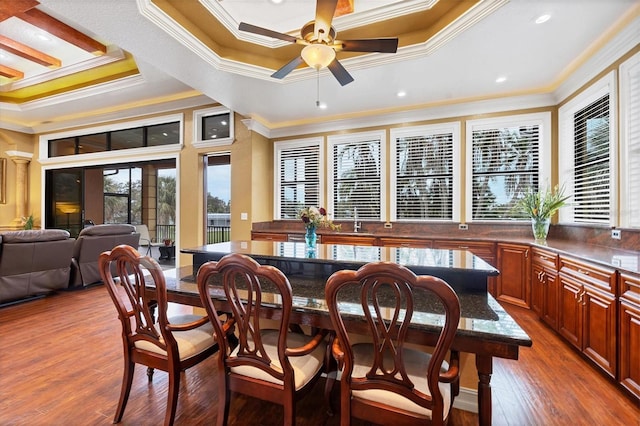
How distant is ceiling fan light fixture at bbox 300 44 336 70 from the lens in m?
2.10

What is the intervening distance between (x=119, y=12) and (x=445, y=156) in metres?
4.34

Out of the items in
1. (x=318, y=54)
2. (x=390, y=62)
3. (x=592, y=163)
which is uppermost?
(x=390, y=62)

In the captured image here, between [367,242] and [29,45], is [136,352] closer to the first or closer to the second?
[367,242]

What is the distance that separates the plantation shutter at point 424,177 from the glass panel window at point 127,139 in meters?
5.21

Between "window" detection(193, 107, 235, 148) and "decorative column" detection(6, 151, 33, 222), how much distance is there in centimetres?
529

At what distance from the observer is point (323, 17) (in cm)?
195

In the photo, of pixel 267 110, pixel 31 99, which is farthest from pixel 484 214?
pixel 31 99

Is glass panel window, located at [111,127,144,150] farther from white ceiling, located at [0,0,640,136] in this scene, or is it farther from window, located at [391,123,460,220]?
window, located at [391,123,460,220]

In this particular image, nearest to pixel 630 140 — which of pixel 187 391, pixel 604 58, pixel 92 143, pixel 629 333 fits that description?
pixel 604 58

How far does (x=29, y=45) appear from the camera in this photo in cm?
419

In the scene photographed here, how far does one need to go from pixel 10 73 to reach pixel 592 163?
360 inches

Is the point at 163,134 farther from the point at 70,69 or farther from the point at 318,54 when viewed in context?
the point at 318,54

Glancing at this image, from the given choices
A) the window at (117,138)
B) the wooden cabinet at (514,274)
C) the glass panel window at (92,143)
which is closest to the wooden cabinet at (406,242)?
the wooden cabinet at (514,274)

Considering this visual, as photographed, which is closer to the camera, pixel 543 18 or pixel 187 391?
pixel 187 391
